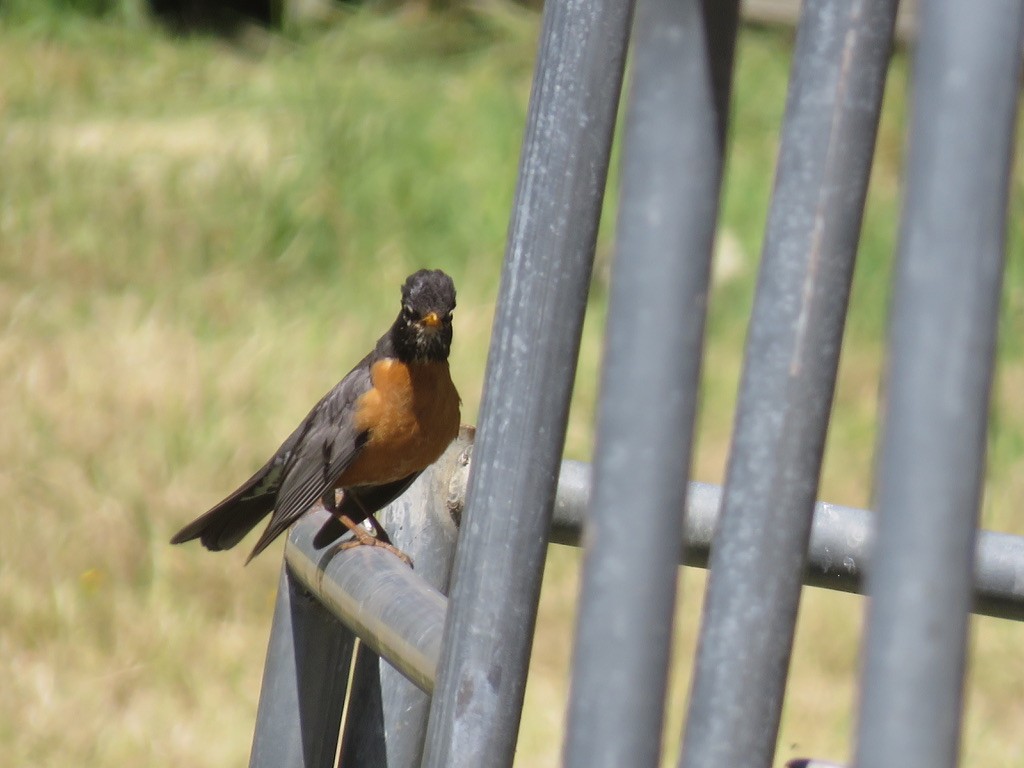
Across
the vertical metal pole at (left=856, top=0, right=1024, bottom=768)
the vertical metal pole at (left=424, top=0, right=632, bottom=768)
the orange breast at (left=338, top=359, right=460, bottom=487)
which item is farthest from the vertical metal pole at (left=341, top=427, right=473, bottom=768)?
the vertical metal pole at (left=856, top=0, right=1024, bottom=768)

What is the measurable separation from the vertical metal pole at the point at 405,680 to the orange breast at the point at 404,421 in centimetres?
136

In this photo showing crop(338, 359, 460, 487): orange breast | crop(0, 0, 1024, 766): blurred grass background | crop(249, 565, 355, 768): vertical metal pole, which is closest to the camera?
crop(249, 565, 355, 768): vertical metal pole

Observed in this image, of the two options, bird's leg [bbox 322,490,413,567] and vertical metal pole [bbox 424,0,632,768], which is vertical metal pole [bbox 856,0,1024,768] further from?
bird's leg [bbox 322,490,413,567]

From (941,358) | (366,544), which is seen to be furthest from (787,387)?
(366,544)

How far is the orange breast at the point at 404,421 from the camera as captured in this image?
400 cm

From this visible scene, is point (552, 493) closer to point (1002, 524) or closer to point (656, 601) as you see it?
point (656, 601)

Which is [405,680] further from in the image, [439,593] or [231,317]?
[231,317]

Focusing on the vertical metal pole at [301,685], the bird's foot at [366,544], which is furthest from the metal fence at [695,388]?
the vertical metal pole at [301,685]

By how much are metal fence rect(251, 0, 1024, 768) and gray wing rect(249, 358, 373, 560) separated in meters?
2.07

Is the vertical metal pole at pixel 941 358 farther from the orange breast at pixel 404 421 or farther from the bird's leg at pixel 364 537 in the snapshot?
the orange breast at pixel 404 421

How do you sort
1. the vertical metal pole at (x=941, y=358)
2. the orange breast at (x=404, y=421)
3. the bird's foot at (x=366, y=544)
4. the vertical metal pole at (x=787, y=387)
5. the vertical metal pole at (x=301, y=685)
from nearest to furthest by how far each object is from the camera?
1. the vertical metal pole at (x=941, y=358)
2. the vertical metal pole at (x=787, y=387)
3. the bird's foot at (x=366, y=544)
4. the vertical metal pole at (x=301, y=685)
5. the orange breast at (x=404, y=421)

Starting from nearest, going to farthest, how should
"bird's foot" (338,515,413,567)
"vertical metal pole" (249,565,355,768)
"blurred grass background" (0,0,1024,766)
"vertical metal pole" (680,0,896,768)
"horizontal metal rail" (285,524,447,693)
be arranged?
"vertical metal pole" (680,0,896,768) < "horizontal metal rail" (285,524,447,693) < "bird's foot" (338,515,413,567) < "vertical metal pole" (249,565,355,768) < "blurred grass background" (0,0,1024,766)

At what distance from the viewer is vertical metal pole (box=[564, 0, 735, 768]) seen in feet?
3.92

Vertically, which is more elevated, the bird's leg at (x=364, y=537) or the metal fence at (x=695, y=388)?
the metal fence at (x=695, y=388)
